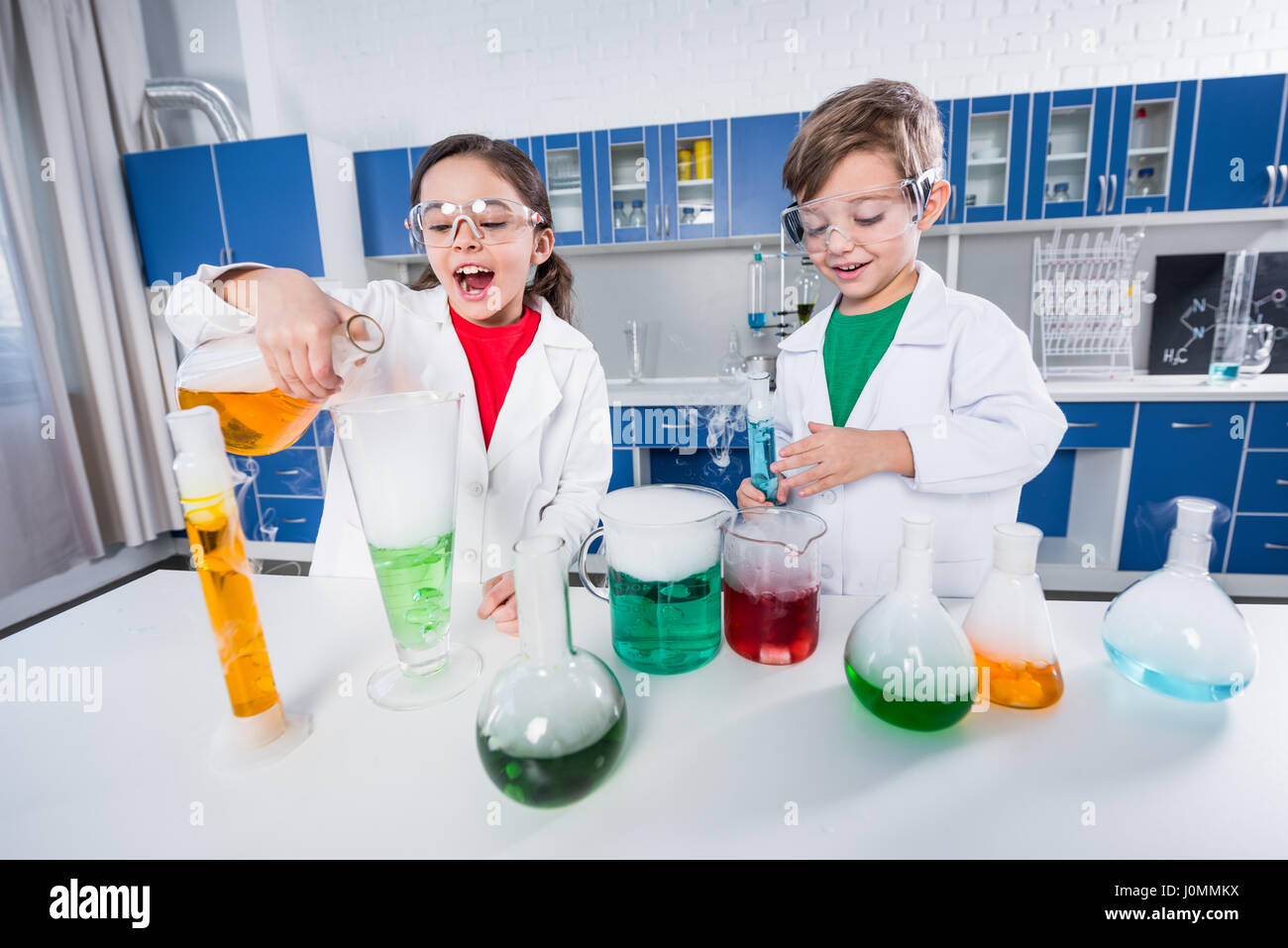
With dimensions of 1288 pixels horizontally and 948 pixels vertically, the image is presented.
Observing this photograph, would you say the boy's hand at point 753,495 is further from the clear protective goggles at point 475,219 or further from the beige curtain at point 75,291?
the beige curtain at point 75,291

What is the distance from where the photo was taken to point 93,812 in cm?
52

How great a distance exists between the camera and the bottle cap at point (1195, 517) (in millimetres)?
584

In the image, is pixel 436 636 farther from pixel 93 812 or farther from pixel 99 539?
pixel 99 539

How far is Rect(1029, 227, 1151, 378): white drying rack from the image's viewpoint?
297 cm

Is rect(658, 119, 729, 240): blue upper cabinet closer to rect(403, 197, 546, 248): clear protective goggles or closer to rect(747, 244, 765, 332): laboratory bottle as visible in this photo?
rect(747, 244, 765, 332): laboratory bottle

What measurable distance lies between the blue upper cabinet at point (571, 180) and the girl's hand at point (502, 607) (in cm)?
272

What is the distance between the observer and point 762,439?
101 centimetres

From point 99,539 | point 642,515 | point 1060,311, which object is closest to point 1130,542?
point 1060,311

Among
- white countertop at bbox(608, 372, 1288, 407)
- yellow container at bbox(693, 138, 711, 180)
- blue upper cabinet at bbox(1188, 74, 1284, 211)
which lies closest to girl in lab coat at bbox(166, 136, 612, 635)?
white countertop at bbox(608, 372, 1288, 407)

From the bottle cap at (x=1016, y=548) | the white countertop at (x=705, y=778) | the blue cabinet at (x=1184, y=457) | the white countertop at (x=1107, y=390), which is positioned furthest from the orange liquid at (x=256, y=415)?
the blue cabinet at (x=1184, y=457)

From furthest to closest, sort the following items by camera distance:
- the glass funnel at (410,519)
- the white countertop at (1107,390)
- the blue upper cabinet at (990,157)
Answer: the blue upper cabinet at (990,157) < the white countertop at (1107,390) < the glass funnel at (410,519)

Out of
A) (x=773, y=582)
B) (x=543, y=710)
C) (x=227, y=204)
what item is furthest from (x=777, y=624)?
(x=227, y=204)

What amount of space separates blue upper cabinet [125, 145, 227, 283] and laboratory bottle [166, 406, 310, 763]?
3.48 meters

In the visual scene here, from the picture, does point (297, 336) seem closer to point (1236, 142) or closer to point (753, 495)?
point (753, 495)
